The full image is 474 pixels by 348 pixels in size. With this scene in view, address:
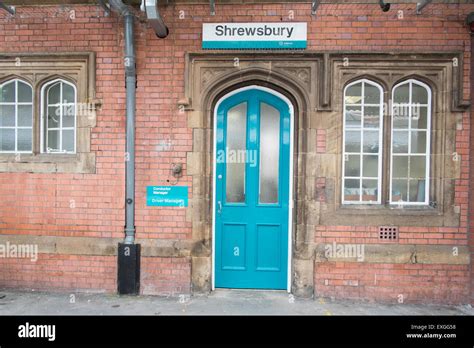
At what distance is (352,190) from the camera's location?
491 centimetres

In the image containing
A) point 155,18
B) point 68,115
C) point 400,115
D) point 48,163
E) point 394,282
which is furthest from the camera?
point 68,115

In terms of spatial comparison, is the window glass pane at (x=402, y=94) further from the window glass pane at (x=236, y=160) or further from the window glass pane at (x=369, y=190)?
the window glass pane at (x=236, y=160)

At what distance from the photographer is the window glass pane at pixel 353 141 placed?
16.0ft

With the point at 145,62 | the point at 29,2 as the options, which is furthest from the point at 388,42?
the point at 29,2

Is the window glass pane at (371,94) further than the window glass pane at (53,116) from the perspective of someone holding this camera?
No

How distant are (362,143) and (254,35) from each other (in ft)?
7.77

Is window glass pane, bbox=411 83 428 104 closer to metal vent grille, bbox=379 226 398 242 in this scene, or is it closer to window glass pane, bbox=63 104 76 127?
metal vent grille, bbox=379 226 398 242

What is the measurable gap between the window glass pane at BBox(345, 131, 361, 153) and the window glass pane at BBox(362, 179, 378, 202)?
1.72 feet

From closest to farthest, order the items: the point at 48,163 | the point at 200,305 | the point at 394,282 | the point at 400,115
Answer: the point at 200,305 → the point at 394,282 → the point at 400,115 → the point at 48,163

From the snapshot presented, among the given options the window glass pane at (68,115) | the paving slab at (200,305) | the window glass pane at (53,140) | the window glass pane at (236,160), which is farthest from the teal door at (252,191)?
the window glass pane at (53,140)

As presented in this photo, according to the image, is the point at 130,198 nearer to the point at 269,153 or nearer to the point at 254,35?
the point at 269,153

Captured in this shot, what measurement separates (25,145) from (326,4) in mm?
5307

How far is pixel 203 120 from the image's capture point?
192 inches

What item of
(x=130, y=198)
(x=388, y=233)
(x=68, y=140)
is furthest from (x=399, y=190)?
(x=68, y=140)
